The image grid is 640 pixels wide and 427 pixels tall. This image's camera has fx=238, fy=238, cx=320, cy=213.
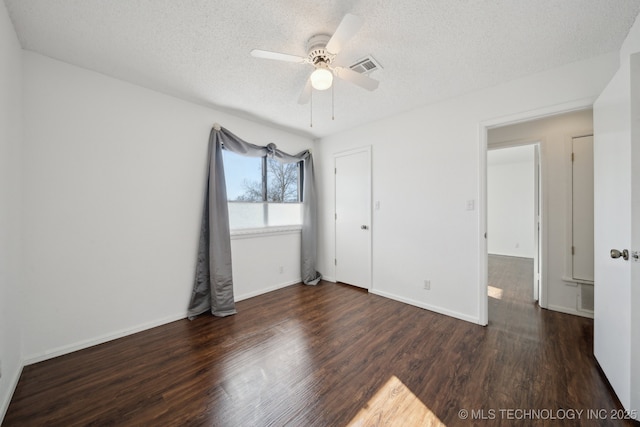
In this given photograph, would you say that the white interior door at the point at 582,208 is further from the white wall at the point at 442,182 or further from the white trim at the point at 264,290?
the white trim at the point at 264,290

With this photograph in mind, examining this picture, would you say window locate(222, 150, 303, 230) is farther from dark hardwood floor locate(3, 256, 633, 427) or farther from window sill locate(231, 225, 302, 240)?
dark hardwood floor locate(3, 256, 633, 427)

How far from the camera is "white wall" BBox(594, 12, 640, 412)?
1.33 metres

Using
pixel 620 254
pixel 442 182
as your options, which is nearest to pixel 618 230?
pixel 620 254

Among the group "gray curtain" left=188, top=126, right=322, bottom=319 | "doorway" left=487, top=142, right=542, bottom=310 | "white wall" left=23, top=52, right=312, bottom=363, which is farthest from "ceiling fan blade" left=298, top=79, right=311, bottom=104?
"doorway" left=487, top=142, right=542, bottom=310

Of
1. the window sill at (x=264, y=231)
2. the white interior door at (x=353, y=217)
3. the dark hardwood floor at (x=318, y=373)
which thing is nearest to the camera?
the dark hardwood floor at (x=318, y=373)

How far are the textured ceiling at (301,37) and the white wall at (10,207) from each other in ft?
0.88

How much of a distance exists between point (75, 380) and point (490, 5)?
12.2 feet

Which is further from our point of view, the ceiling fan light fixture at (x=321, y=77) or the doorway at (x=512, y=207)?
the doorway at (x=512, y=207)

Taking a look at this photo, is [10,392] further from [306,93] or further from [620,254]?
[620,254]

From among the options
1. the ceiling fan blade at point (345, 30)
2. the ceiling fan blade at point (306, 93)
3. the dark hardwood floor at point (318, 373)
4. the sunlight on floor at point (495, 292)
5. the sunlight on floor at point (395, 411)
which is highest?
the ceiling fan blade at point (345, 30)

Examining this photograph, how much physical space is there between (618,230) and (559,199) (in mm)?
1591

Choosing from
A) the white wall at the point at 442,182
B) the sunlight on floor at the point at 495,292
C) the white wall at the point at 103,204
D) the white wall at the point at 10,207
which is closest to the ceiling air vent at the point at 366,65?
the white wall at the point at 442,182

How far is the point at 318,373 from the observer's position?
174 cm

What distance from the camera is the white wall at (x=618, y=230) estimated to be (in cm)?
133
